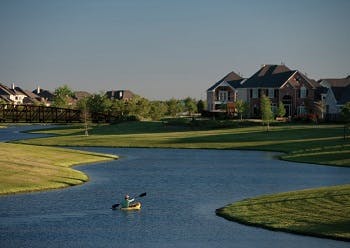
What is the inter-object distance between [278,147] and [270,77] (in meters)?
66.1

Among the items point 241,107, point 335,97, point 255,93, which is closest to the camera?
point 335,97

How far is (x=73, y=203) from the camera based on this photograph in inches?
2090

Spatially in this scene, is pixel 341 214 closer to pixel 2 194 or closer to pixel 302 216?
pixel 302 216

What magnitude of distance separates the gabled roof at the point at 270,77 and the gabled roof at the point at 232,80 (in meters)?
12.8

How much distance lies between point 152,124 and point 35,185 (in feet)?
313

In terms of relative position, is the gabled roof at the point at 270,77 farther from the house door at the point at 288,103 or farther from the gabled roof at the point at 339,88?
the gabled roof at the point at 339,88

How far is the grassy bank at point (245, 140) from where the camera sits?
89.6 metres

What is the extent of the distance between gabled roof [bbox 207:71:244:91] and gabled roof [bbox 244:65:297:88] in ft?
42.2

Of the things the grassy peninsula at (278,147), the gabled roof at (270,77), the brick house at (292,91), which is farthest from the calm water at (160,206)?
the gabled roof at (270,77)

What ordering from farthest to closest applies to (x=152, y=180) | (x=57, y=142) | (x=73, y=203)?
(x=57, y=142)
(x=152, y=180)
(x=73, y=203)

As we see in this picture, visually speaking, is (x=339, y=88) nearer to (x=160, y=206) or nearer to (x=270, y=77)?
(x=270, y=77)

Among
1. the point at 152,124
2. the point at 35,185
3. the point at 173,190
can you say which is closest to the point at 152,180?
the point at 173,190

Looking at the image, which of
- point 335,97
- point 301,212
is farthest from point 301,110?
point 301,212

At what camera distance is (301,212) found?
149 feet
